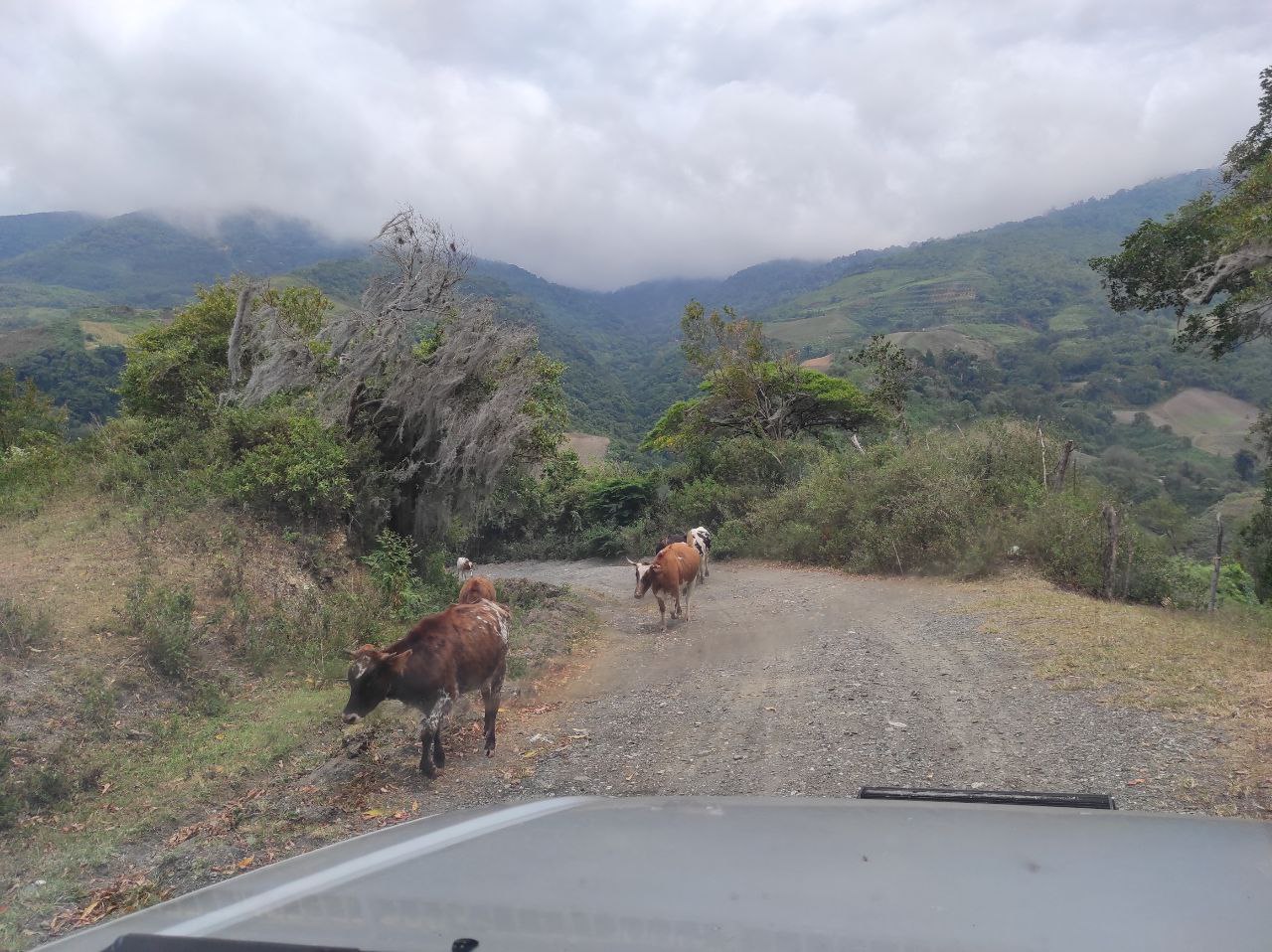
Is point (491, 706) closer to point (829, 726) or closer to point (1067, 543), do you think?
point (829, 726)

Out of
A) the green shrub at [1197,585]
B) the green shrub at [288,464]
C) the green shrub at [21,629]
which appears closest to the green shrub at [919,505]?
the green shrub at [1197,585]

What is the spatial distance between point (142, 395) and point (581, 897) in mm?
16899

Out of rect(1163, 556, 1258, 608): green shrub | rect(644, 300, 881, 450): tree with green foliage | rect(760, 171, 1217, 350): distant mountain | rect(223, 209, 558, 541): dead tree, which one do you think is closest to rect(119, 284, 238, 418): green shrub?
rect(223, 209, 558, 541): dead tree

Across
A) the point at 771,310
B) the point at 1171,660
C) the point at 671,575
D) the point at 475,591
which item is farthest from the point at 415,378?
the point at 771,310

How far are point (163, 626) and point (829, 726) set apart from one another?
647 cm

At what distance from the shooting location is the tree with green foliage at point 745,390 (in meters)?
29.3

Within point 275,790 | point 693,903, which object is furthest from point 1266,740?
point 275,790

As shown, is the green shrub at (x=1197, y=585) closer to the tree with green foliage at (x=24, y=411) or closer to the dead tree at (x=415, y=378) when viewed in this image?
the dead tree at (x=415, y=378)

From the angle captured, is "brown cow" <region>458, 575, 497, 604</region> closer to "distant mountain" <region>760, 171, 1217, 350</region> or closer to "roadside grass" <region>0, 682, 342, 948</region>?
"roadside grass" <region>0, 682, 342, 948</region>

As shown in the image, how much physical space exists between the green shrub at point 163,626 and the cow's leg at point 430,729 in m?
3.17

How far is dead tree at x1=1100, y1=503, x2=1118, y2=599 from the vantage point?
12891 millimetres

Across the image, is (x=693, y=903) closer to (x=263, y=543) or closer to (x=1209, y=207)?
(x=263, y=543)

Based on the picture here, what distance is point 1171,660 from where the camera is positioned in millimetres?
8211

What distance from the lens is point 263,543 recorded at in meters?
11.7
